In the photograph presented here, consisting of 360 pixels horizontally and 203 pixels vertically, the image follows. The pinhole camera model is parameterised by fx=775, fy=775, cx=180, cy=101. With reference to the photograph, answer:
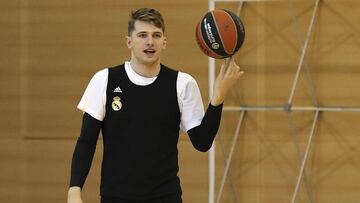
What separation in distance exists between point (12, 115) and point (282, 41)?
6.01 feet

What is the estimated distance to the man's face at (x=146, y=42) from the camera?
2.54m

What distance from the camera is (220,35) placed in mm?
2748

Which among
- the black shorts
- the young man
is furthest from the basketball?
the black shorts

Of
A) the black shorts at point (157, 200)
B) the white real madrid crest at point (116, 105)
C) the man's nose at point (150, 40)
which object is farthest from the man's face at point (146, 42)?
the black shorts at point (157, 200)

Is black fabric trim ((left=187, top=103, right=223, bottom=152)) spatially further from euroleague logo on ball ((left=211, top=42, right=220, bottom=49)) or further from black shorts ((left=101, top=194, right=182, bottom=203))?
euroleague logo on ball ((left=211, top=42, right=220, bottom=49))

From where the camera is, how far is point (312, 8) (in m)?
4.24

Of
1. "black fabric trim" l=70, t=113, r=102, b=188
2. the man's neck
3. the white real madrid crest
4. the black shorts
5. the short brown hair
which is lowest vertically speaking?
the black shorts

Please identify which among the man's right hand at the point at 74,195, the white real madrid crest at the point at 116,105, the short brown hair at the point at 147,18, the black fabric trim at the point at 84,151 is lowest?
the man's right hand at the point at 74,195

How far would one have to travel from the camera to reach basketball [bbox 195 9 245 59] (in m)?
2.75

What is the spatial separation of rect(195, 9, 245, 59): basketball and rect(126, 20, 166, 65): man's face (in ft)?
0.79

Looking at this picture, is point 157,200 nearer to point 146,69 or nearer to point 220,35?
point 146,69

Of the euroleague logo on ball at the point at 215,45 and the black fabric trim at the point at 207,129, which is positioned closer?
the black fabric trim at the point at 207,129

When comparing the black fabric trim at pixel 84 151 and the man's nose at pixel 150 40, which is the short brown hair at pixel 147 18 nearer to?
the man's nose at pixel 150 40

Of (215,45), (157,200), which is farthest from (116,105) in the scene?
(215,45)
